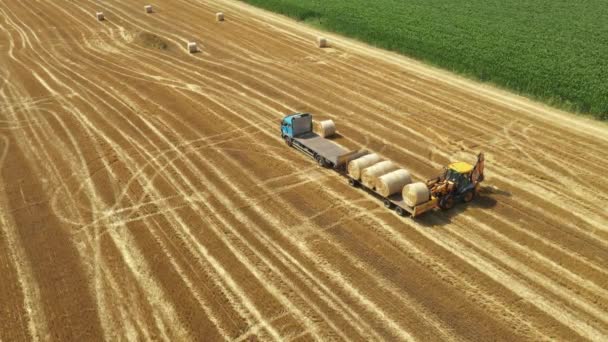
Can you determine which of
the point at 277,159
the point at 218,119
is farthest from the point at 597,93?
the point at 218,119

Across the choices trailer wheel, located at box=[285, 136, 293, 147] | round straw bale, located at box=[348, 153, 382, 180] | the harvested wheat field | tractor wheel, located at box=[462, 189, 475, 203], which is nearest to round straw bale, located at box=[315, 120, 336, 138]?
the harvested wheat field

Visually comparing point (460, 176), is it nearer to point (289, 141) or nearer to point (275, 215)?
point (275, 215)

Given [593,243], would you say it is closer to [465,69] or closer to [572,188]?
[572,188]

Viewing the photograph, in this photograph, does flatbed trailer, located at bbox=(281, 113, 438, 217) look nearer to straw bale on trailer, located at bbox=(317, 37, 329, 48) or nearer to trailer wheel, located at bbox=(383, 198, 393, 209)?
trailer wheel, located at bbox=(383, 198, 393, 209)

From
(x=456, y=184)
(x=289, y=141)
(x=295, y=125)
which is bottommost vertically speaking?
(x=289, y=141)

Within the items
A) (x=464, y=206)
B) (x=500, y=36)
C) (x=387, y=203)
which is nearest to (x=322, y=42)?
(x=500, y=36)

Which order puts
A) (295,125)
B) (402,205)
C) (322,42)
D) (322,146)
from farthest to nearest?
(322,42) → (295,125) → (322,146) → (402,205)
